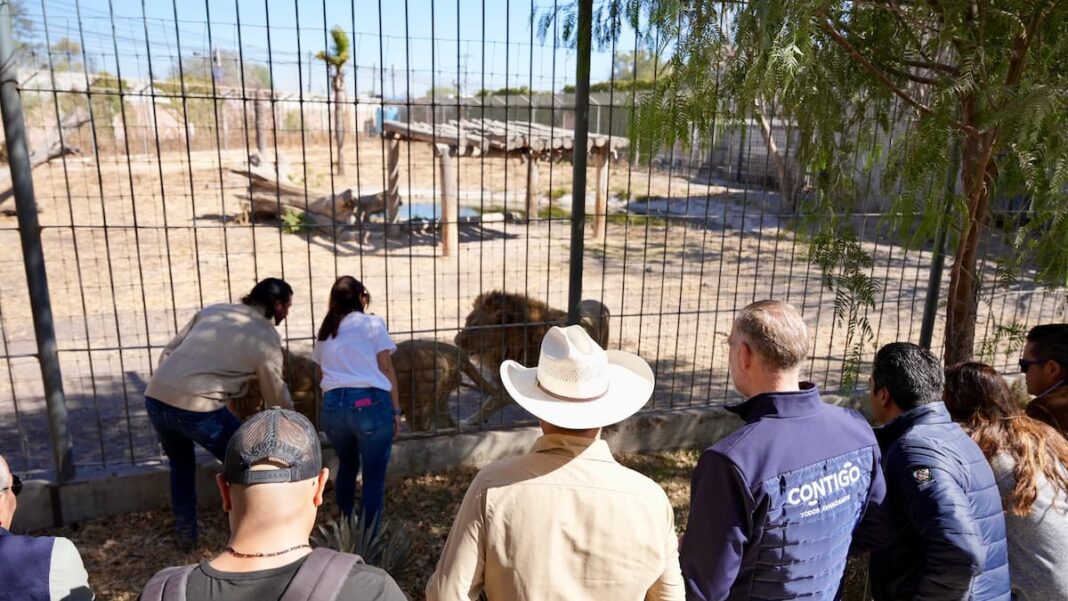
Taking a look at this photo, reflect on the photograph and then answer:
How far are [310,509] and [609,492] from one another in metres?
0.76

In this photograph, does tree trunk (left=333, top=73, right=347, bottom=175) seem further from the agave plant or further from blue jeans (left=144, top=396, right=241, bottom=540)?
the agave plant

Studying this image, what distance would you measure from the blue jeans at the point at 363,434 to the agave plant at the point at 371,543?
0.43 ft

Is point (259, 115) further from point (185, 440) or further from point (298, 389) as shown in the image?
point (185, 440)

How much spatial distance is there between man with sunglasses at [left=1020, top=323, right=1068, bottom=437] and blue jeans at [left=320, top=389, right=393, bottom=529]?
3205 millimetres

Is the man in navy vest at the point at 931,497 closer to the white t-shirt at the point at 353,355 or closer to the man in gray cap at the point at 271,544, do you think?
the man in gray cap at the point at 271,544

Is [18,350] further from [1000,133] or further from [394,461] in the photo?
[1000,133]

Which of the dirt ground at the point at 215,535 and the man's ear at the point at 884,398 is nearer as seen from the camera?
the man's ear at the point at 884,398

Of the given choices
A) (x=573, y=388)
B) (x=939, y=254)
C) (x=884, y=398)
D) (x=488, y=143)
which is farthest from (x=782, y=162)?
(x=488, y=143)

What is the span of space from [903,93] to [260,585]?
124 inches

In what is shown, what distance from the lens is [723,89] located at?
129 inches

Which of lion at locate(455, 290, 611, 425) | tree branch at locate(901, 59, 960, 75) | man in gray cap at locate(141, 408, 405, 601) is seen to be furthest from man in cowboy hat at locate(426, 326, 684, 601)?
lion at locate(455, 290, 611, 425)

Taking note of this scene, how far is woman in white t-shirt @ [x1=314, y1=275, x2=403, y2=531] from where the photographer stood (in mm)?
Result: 4188

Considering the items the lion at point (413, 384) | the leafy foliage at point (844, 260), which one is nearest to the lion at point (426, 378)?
the lion at point (413, 384)

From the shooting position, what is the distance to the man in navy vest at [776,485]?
223 cm
